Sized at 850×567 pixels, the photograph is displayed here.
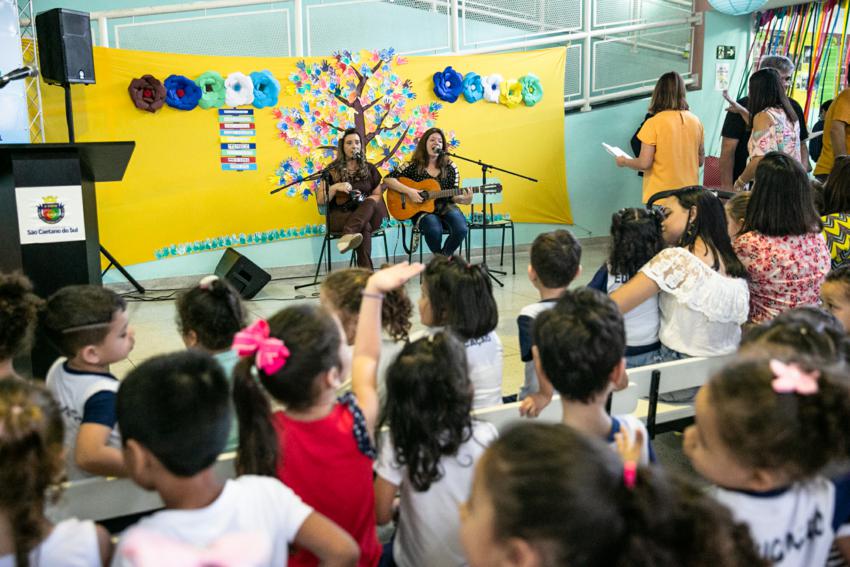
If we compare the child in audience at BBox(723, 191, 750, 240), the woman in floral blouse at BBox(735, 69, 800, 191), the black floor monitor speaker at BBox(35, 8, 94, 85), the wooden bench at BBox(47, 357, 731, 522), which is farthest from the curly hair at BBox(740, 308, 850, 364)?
the black floor monitor speaker at BBox(35, 8, 94, 85)

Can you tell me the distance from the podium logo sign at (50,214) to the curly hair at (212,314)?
47.7 inches

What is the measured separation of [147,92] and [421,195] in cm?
219

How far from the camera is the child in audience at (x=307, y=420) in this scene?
138 centimetres

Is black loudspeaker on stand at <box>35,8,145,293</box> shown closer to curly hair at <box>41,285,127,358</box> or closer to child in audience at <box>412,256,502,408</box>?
curly hair at <box>41,285,127,358</box>

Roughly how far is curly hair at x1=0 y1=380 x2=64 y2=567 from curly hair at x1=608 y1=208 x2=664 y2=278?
193 cm

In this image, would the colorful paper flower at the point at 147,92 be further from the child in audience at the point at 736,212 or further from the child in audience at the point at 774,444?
the child in audience at the point at 774,444

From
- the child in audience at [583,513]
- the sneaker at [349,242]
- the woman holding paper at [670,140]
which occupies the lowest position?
the sneaker at [349,242]

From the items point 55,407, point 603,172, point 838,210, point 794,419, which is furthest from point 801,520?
point 603,172

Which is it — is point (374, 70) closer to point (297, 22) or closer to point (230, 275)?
point (297, 22)

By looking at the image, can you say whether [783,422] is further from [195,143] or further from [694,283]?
[195,143]

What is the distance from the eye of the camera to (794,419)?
1.09 metres

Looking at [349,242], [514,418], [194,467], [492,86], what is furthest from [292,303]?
[194,467]

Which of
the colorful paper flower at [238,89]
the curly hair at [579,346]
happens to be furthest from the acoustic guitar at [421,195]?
the curly hair at [579,346]

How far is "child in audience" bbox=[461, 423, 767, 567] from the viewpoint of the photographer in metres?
0.82
